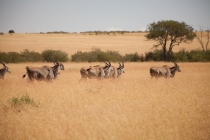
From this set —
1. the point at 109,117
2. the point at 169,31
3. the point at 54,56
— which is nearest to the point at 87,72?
the point at 109,117

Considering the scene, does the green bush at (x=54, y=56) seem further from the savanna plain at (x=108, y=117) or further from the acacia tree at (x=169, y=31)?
the savanna plain at (x=108, y=117)

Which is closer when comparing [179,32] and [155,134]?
[155,134]

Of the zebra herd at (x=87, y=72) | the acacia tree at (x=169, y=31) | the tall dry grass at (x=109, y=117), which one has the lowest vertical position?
the tall dry grass at (x=109, y=117)

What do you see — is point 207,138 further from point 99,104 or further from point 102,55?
point 102,55

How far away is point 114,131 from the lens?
605 cm

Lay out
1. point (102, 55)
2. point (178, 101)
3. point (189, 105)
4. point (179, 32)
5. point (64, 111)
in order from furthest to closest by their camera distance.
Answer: point (179, 32) < point (102, 55) < point (178, 101) < point (189, 105) < point (64, 111)

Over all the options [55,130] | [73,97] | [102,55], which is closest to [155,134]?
[55,130]

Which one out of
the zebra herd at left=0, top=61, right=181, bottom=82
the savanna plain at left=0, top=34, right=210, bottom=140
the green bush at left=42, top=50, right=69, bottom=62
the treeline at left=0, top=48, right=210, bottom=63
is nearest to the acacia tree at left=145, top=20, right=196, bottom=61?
the treeline at left=0, top=48, right=210, bottom=63

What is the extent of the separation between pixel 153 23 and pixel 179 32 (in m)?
4.93

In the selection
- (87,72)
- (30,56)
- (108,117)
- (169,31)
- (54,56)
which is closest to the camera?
(108,117)

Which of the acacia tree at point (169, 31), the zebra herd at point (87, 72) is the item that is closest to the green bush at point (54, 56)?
the acacia tree at point (169, 31)

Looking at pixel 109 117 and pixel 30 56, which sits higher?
pixel 30 56

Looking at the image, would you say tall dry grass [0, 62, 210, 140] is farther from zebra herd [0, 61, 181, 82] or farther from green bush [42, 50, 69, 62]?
green bush [42, 50, 69, 62]

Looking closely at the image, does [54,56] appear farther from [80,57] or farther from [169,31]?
[169,31]
